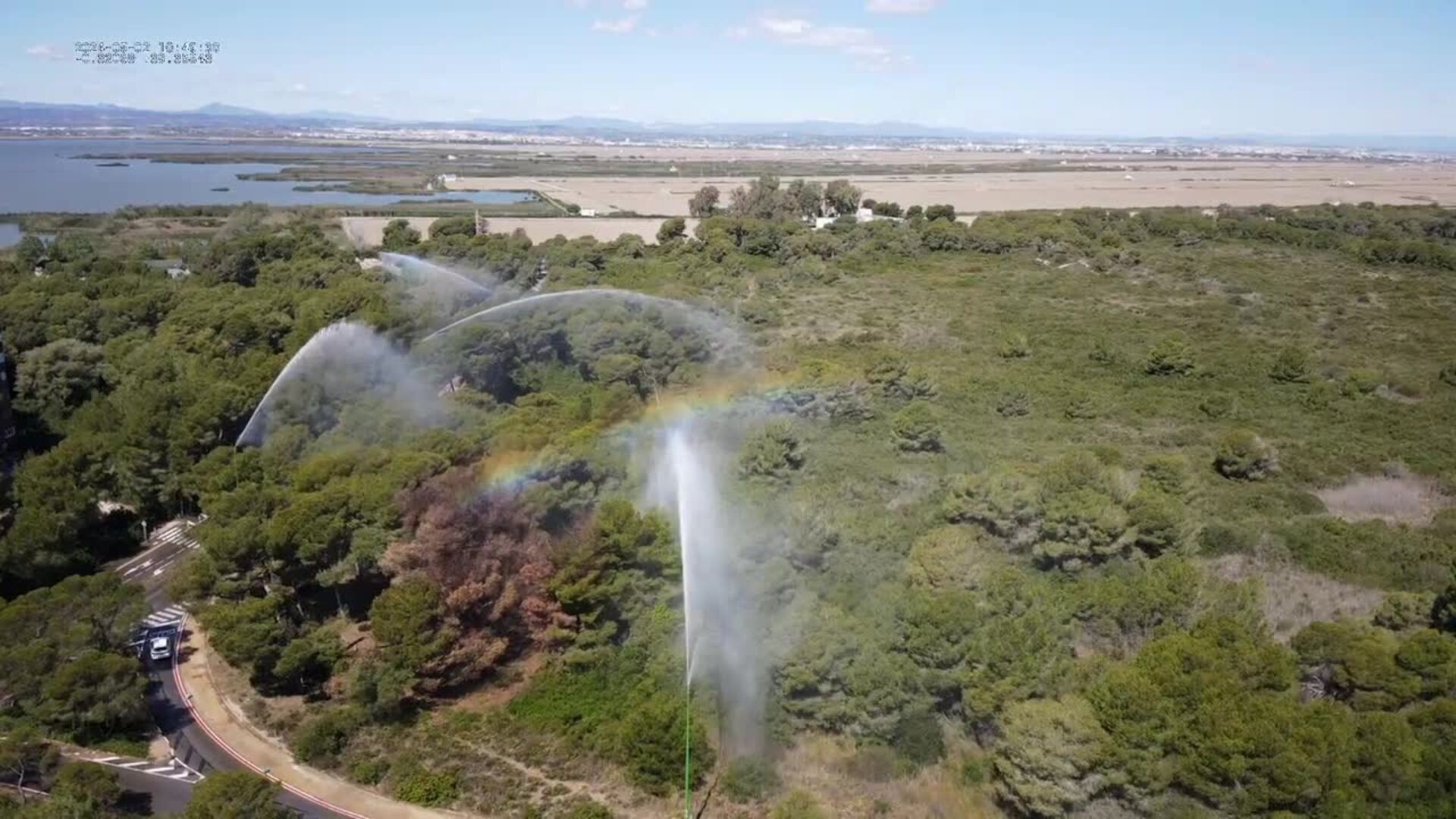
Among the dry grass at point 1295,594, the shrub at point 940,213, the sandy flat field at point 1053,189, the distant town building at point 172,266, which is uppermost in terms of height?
the sandy flat field at point 1053,189

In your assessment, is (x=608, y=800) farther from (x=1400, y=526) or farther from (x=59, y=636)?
(x=1400, y=526)

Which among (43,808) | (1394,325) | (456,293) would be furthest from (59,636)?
(1394,325)

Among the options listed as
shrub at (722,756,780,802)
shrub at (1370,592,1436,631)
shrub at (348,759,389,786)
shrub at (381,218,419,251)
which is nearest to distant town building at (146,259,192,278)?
shrub at (381,218,419,251)

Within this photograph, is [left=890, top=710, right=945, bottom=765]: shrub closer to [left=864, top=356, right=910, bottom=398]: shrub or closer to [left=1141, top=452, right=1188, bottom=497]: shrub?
[left=1141, top=452, right=1188, bottom=497]: shrub

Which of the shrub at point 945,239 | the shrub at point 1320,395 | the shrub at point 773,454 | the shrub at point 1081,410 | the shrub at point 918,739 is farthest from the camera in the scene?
the shrub at point 945,239

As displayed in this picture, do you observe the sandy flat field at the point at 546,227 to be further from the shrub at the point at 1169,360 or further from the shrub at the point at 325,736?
the shrub at the point at 325,736

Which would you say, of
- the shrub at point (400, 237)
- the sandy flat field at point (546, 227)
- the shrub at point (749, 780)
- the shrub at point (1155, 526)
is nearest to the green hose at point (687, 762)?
the shrub at point (749, 780)

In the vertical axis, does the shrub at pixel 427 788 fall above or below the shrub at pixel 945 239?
below

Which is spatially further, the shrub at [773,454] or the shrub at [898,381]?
the shrub at [898,381]
